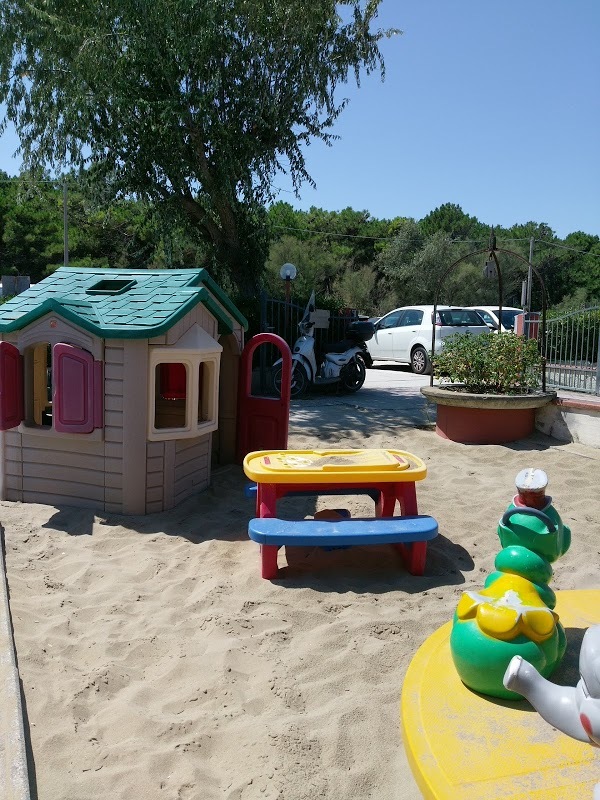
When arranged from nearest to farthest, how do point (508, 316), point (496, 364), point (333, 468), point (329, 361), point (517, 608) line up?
point (517, 608) → point (333, 468) → point (496, 364) → point (329, 361) → point (508, 316)

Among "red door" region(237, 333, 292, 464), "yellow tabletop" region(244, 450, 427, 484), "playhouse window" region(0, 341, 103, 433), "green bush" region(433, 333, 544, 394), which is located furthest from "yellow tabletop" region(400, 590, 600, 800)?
"green bush" region(433, 333, 544, 394)

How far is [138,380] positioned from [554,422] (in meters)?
4.67

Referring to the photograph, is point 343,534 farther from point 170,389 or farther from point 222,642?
point 170,389

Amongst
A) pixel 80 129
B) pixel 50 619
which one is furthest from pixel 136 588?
pixel 80 129

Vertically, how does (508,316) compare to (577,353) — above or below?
above

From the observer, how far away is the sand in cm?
252

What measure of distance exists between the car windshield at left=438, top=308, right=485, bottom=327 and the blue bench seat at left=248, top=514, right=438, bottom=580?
10799mm

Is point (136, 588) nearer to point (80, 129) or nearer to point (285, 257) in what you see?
point (80, 129)

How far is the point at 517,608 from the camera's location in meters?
2.76

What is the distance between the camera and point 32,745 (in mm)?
2635

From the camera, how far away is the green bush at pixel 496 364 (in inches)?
312

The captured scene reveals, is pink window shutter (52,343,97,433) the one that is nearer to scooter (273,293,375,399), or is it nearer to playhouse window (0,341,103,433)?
playhouse window (0,341,103,433)

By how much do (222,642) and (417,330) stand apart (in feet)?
41.1

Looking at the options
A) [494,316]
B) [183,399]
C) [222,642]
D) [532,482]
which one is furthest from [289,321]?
[532,482]
